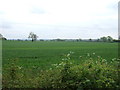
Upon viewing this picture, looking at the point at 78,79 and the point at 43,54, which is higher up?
the point at 78,79

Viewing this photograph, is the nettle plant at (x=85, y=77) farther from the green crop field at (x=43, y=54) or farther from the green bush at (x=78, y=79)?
the green crop field at (x=43, y=54)

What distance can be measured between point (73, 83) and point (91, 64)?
2.18 feet

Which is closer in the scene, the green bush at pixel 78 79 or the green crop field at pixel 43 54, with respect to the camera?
the green bush at pixel 78 79

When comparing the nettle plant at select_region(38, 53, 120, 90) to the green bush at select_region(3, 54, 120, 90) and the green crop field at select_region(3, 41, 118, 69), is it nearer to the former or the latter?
the green bush at select_region(3, 54, 120, 90)

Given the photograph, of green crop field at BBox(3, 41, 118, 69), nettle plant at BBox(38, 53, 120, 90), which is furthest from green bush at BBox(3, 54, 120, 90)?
green crop field at BBox(3, 41, 118, 69)

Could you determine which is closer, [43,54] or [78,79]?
[78,79]

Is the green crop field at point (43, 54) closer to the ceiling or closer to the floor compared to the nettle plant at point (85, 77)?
closer to the floor

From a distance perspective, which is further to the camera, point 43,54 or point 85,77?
point 43,54

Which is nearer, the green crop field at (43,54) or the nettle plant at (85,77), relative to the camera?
the nettle plant at (85,77)

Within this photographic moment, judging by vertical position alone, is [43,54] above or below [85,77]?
below

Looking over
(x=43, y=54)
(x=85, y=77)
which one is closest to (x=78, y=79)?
(x=85, y=77)

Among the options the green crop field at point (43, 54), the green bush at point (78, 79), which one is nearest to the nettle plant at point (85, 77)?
the green bush at point (78, 79)

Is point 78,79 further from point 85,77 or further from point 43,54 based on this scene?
point 43,54

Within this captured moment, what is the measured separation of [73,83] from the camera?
15.5 ft
